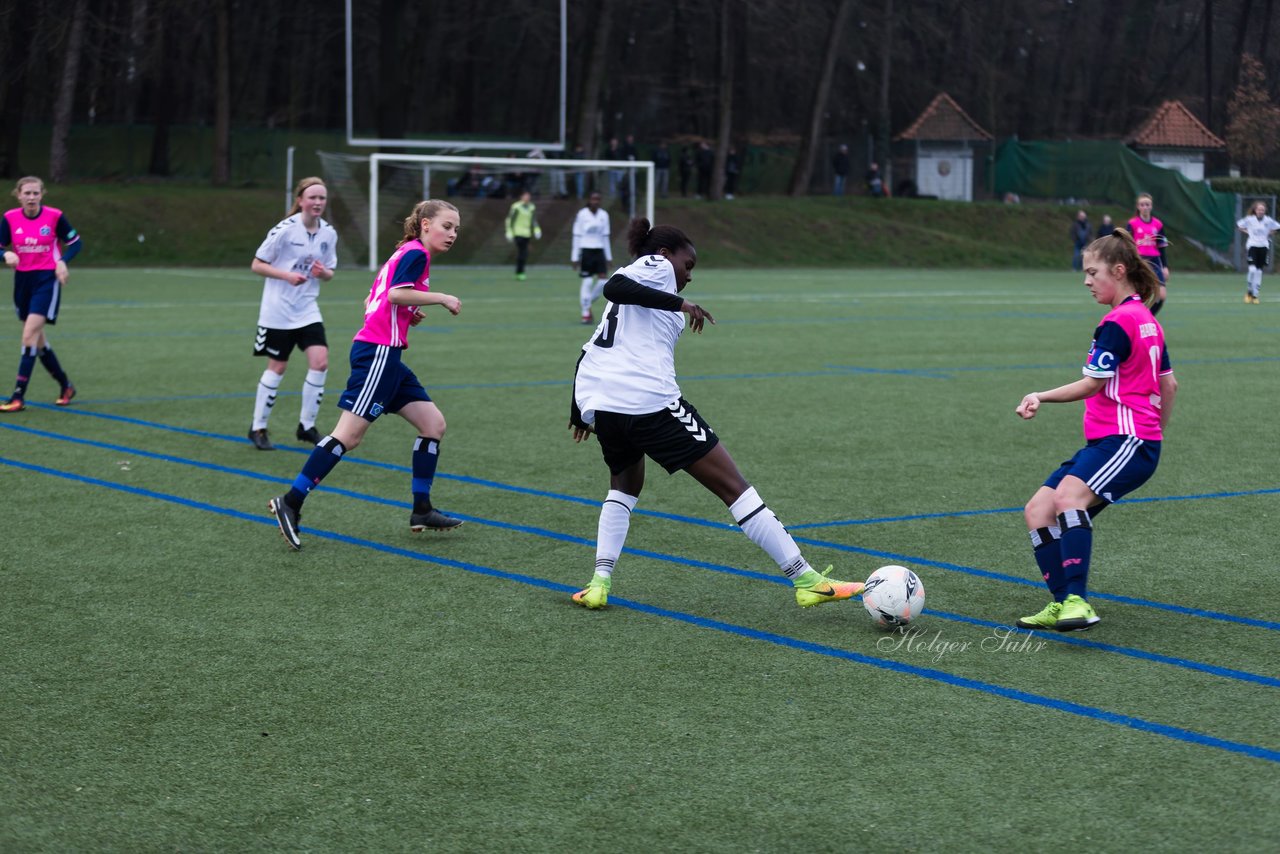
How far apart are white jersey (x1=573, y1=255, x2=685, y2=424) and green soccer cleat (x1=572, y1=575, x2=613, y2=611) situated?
67 centimetres

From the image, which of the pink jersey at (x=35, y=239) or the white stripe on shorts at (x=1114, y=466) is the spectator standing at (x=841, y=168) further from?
the white stripe on shorts at (x=1114, y=466)

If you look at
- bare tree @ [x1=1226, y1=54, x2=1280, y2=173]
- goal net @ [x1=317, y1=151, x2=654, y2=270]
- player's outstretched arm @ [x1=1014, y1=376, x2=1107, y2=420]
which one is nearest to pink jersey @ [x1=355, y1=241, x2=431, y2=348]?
player's outstretched arm @ [x1=1014, y1=376, x2=1107, y2=420]

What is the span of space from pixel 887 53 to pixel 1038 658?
170ft

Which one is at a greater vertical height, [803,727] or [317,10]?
[317,10]

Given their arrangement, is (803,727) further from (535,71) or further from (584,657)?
(535,71)

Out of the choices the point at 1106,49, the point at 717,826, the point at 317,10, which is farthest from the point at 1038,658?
the point at 1106,49

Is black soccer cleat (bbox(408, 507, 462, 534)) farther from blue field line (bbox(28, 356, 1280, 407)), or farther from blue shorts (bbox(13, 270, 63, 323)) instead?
blue shorts (bbox(13, 270, 63, 323))

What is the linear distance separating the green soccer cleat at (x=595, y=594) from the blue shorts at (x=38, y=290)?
7782 mm

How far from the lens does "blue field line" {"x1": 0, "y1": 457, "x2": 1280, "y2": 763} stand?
15.1 ft

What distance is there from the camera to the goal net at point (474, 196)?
3397cm

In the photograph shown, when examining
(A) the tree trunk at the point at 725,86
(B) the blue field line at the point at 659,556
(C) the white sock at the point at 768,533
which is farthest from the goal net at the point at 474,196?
(C) the white sock at the point at 768,533

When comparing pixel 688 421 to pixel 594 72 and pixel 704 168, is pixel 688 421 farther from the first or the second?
pixel 704 168

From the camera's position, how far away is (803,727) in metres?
4.73

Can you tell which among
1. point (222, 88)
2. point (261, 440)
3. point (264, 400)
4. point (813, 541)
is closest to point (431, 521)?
point (813, 541)
